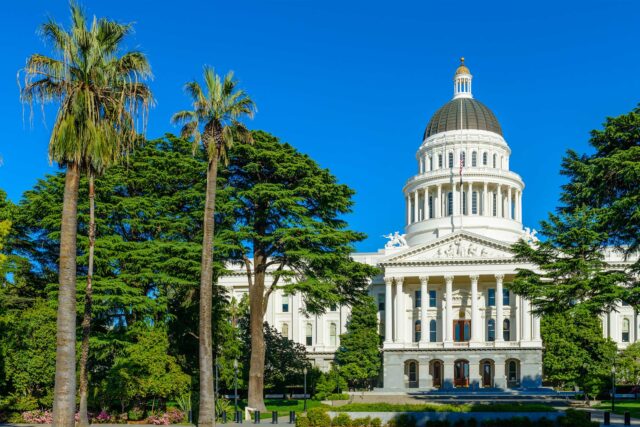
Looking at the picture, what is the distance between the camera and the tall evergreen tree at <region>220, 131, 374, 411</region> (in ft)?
152

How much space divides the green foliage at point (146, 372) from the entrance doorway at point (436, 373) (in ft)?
137

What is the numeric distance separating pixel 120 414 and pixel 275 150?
53.2ft

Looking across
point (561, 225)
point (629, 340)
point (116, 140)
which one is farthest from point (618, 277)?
point (629, 340)

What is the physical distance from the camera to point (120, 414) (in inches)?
1698

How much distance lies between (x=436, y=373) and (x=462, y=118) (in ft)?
103

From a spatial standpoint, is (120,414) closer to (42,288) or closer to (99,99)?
(42,288)

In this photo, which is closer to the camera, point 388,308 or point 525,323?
point 525,323

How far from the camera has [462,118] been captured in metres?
99.8

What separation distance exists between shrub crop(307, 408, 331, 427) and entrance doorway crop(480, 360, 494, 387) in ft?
160

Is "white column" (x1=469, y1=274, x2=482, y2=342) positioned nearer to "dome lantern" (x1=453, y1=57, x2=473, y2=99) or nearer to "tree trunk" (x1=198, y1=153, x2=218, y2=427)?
"dome lantern" (x1=453, y1=57, x2=473, y2=99)

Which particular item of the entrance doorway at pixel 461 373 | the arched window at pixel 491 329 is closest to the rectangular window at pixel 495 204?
the arched window at pixel 491 329

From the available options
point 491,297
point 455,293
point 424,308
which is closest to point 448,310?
point 424,308

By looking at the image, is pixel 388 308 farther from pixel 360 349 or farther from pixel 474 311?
pixel 474 311

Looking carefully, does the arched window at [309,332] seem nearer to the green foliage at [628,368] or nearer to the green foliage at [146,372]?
the green foliage at [628,368]
